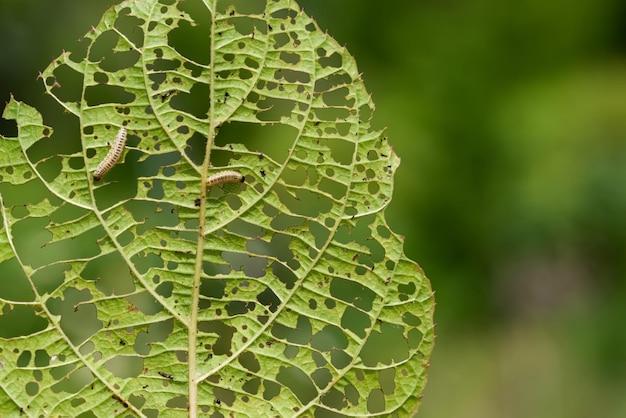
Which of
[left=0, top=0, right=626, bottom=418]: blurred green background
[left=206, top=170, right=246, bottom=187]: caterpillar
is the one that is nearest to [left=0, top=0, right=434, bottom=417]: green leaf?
[left=206, top=170, right=246, bottom=187]: caterpillar

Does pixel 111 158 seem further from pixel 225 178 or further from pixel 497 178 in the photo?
pixel 497 178

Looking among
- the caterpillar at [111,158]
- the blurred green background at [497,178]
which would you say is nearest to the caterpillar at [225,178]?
the caterpillar at [111,158]

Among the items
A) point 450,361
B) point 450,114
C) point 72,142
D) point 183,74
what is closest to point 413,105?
point 450,114

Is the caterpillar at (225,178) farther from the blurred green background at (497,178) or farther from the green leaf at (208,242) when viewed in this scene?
the blurred green background at (497,178)

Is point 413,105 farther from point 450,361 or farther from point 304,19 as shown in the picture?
point 304,19

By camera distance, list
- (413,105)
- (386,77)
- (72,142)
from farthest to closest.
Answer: (386,77)
(413,105)
(72,142)

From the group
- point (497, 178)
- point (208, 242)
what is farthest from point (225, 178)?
point (497, 178)
